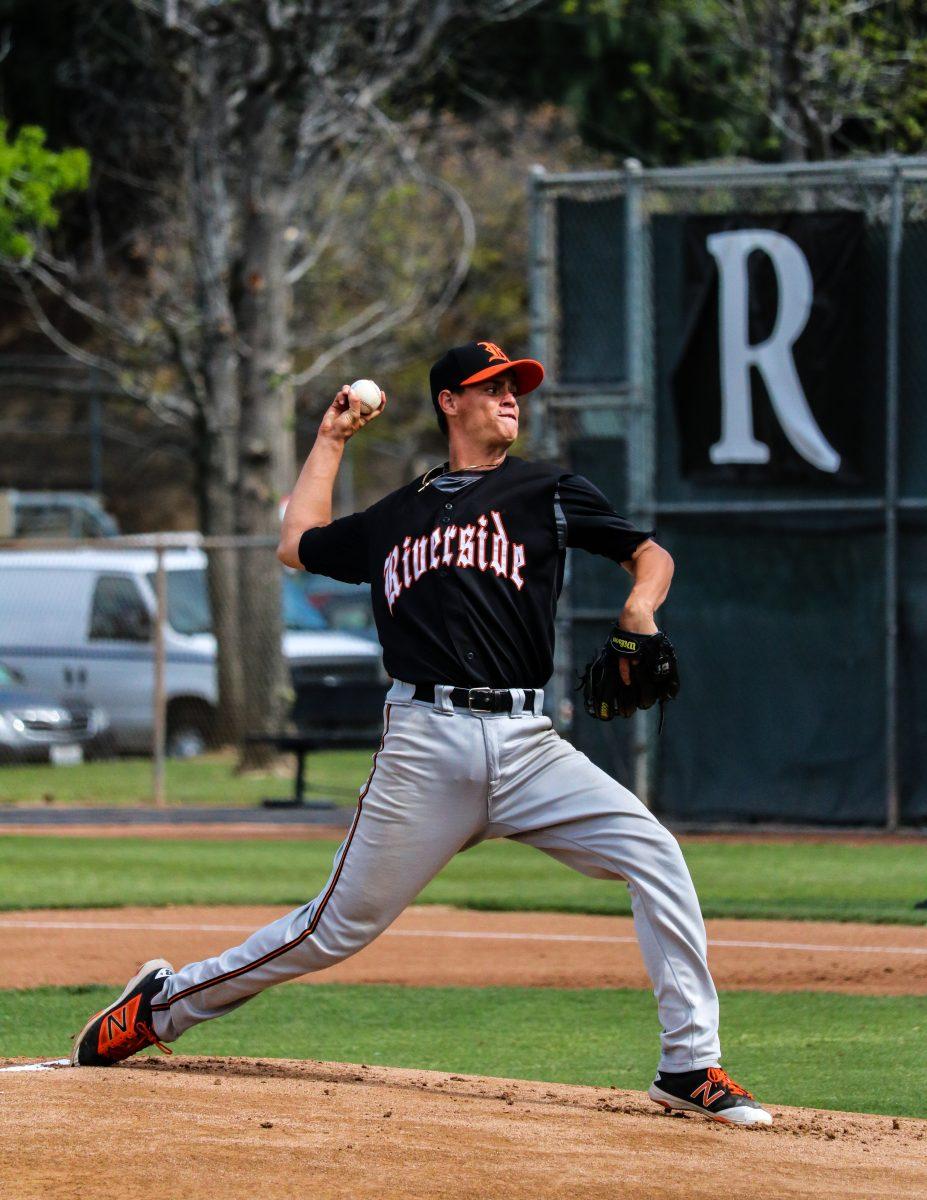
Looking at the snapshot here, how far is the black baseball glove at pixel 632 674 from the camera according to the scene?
5180mm

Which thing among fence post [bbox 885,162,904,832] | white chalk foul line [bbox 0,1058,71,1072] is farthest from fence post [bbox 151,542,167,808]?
white chalk foul line [bbox 0,1058,71,1072]

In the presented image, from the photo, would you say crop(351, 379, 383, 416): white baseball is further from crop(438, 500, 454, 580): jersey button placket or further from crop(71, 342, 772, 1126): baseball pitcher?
crop(438, 500, 454, 580): jersey button placket

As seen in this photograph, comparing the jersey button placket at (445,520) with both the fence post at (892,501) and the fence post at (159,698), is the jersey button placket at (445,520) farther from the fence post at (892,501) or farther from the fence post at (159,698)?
the fence post at (159,698)

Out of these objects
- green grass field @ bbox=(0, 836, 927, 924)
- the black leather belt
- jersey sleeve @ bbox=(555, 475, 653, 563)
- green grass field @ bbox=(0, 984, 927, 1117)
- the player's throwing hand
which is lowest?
green grass field @ bbox=(0, 836, 927, 924)

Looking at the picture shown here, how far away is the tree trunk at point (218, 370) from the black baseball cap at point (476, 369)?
14.7 meters

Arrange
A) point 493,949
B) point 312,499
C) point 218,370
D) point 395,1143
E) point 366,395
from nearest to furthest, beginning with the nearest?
point 395,1143 < point 366,395 < point 312,499 < point 493,949 < point 218,370

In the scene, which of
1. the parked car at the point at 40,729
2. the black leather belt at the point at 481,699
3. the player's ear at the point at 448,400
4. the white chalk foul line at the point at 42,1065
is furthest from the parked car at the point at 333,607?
the black leather belt at the point at 481,699

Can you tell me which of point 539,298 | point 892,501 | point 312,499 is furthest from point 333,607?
point 312,499

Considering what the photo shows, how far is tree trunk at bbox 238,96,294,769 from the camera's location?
64.5 ft

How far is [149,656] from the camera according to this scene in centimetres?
2033

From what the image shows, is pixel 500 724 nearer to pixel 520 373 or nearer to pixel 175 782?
pixel 520 373

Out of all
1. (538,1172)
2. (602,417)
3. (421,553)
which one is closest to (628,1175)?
(538,1172)

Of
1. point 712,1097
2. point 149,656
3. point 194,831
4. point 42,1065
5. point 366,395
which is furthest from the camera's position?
point 149,656

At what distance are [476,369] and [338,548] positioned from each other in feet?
2.08
